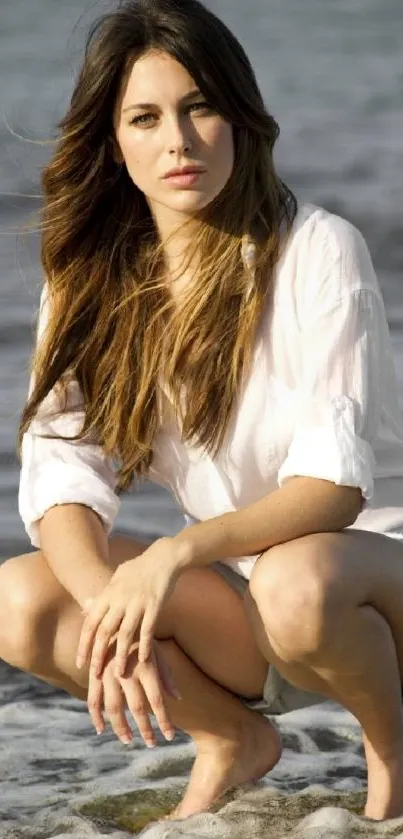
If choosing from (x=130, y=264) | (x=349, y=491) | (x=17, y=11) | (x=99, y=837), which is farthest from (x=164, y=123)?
(x=17, y=11)

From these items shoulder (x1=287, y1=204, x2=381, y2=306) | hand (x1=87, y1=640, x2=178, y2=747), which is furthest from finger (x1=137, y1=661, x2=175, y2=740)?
shoulder (x1=287, y1=204, x2=381, y2=306)

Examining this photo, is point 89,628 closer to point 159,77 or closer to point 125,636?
point 125,636

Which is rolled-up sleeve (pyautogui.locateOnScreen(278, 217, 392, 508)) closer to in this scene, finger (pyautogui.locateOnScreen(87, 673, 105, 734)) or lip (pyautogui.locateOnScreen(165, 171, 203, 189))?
lip (pyautogui.locateOnScreen(165, 171, 203, 189))

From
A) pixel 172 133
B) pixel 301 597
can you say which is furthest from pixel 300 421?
pixel 172 133

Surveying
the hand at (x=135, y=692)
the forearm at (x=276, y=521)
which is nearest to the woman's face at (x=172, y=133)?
the forearm at (x=276, y=521)

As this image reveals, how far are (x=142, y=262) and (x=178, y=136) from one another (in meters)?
0.31

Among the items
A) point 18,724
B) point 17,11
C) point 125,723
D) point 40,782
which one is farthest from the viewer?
point 17,11

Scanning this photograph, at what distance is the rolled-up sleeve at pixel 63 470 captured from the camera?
3.09m

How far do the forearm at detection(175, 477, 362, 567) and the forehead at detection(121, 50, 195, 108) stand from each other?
2.28 ft

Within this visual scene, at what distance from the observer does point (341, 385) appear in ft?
9.51

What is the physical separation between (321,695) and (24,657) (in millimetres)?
525

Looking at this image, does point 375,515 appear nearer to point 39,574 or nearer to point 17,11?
point 39,574

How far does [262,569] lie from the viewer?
2852 millimetres

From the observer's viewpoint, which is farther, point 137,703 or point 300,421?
point 300,421
